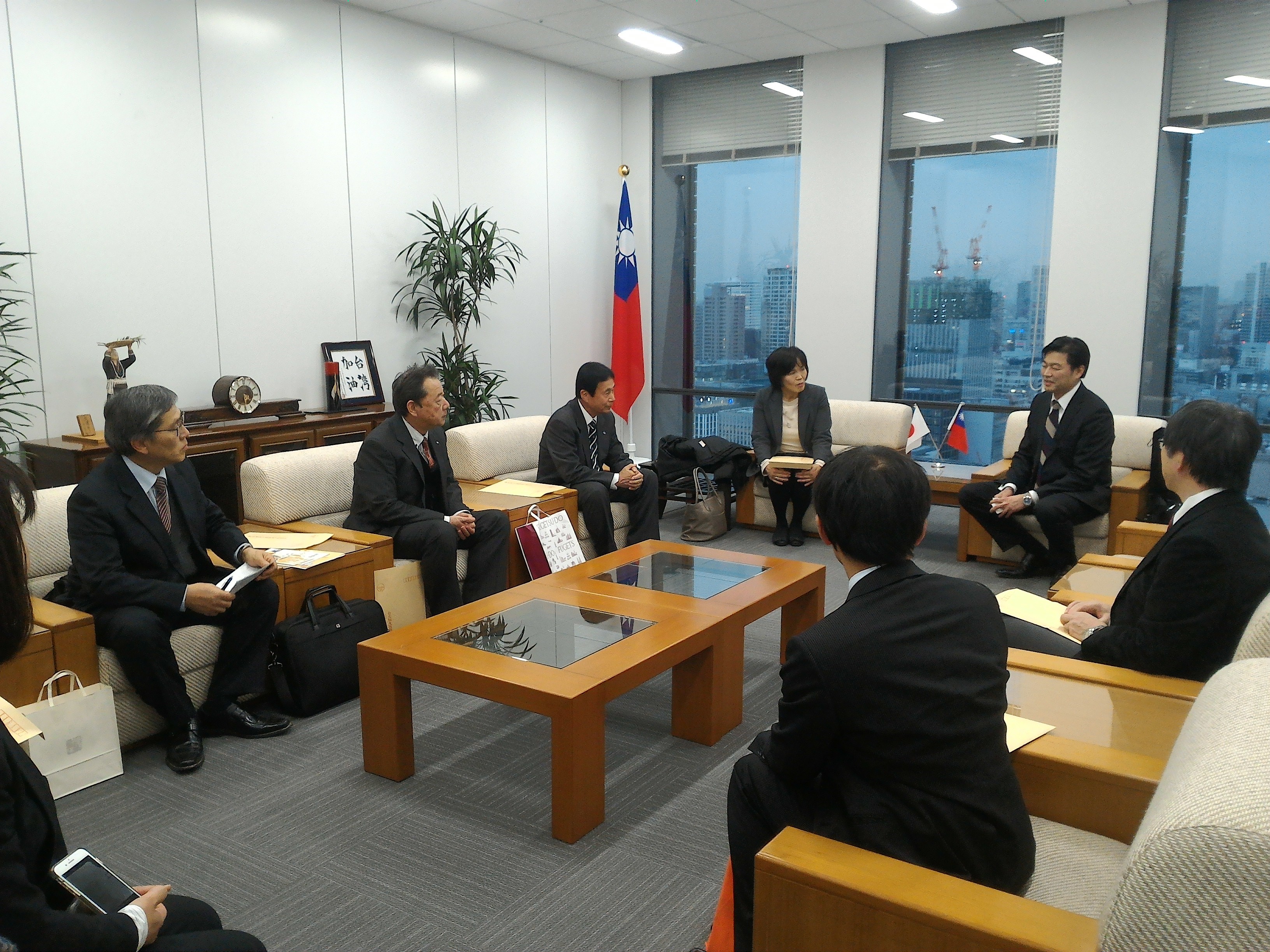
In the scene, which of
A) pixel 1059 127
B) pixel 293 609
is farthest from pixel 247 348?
pixel 1059 127

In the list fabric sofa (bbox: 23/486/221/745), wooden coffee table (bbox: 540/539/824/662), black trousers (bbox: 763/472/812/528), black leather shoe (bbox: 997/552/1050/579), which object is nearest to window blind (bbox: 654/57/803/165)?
black trousers (bbox: 763/472/812/528)

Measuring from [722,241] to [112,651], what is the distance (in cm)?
618

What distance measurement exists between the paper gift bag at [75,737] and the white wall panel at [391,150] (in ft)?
12.3

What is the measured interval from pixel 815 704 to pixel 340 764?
2.09 metres

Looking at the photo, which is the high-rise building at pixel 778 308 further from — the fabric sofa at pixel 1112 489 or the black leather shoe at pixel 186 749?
the black leather shoe at pixel 186 749

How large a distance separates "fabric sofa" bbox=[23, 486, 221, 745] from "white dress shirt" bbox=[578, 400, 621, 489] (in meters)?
2.47

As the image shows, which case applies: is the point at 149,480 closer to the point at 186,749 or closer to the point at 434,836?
the point at 186,749

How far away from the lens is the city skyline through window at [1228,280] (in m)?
6.12

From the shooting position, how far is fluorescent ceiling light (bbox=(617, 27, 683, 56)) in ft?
22.4

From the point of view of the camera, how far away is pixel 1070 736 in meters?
2.16

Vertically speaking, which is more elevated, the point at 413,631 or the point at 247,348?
the point at 247,348

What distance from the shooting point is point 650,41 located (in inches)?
278

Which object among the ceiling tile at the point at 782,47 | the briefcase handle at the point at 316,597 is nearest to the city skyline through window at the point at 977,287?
the ceiling tile at the point at 782,47

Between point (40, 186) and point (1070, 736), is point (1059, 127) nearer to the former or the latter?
point (1070, 736)
